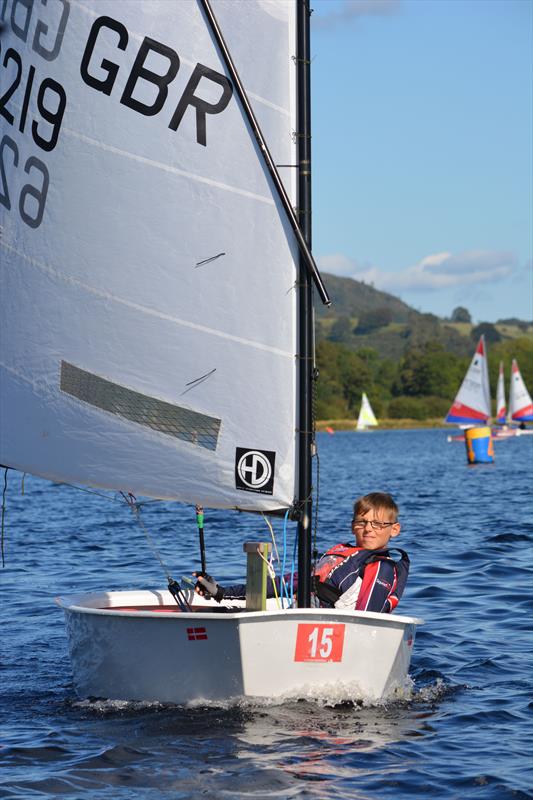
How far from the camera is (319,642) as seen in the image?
7.45 meters

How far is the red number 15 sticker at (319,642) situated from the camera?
24.3ft

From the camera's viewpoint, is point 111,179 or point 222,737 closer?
point 222,737

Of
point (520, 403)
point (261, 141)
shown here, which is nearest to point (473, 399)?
point (520, 403)

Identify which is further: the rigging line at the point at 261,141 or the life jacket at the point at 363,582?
the life jacket at the point at 363,582

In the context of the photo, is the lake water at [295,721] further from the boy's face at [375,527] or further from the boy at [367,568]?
the boy's face at [375,527]

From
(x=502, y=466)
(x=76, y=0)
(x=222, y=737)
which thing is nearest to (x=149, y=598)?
(x=222, y=737)

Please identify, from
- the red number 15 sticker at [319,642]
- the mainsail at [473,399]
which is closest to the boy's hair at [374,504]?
the red number 15 sticker at [319,642]

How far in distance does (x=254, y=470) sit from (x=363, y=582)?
1.07 meters

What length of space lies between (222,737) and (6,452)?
105 inches

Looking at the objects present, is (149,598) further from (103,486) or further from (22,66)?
(22,66)

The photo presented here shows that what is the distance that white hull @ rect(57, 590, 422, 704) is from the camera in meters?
7.39

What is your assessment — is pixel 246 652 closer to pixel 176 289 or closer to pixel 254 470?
pixel 254 470

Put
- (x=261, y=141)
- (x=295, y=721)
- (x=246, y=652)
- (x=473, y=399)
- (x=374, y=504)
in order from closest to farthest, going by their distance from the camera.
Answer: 1. (x=246, y=652)
2. (x=295, y=721)
3. (x=261, y=141)
4. (x=374, y=504)
5. (x=473, y=399)

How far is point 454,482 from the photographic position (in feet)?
115
